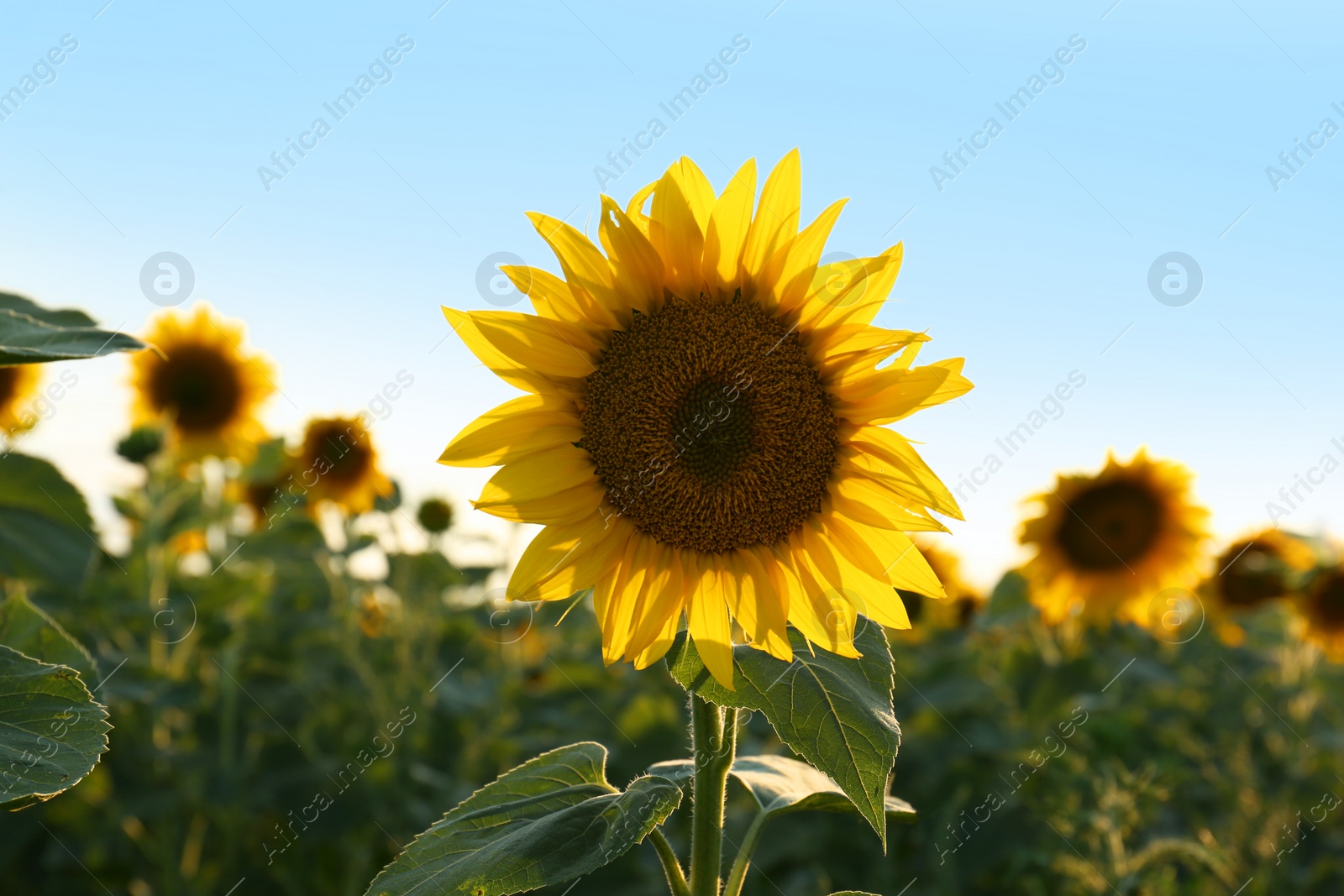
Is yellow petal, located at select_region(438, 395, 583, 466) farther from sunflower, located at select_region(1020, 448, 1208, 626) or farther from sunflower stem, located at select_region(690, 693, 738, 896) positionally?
sunflower, located at select_region(1020, 448, 1208, 626)

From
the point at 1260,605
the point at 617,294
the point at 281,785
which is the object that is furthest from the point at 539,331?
the point at 1260,605

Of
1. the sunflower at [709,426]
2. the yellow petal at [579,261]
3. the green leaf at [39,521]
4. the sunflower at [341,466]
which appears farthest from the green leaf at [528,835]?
the sunflower at [341,466]

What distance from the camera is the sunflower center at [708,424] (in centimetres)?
193

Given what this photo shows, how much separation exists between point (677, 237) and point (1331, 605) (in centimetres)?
601

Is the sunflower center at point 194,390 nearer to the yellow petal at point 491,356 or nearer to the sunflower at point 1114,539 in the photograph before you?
the sunflower at point 1114,539

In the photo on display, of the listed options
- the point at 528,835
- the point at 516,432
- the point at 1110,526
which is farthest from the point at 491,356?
the point at 1110,526

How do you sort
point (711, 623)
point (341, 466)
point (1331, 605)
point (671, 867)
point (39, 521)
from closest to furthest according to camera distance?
point (671, 867) → point (711, 623) → point (39, 521) → point (1331, 605) → point (341, 466)

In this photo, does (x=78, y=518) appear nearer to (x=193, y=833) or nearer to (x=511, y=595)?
(x=511, y=595)

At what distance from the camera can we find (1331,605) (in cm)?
604

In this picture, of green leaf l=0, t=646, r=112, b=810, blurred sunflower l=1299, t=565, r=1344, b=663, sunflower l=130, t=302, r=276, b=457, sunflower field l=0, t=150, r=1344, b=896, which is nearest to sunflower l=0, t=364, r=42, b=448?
sunflower field l=0, t=150, r=1344, b=896

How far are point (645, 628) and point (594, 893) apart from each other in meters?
3.11

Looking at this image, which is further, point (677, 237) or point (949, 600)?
point (949, 600)

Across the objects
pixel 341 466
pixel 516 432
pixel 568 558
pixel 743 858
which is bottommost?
pixel 341 466

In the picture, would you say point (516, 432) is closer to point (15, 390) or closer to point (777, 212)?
point (777, 212)
